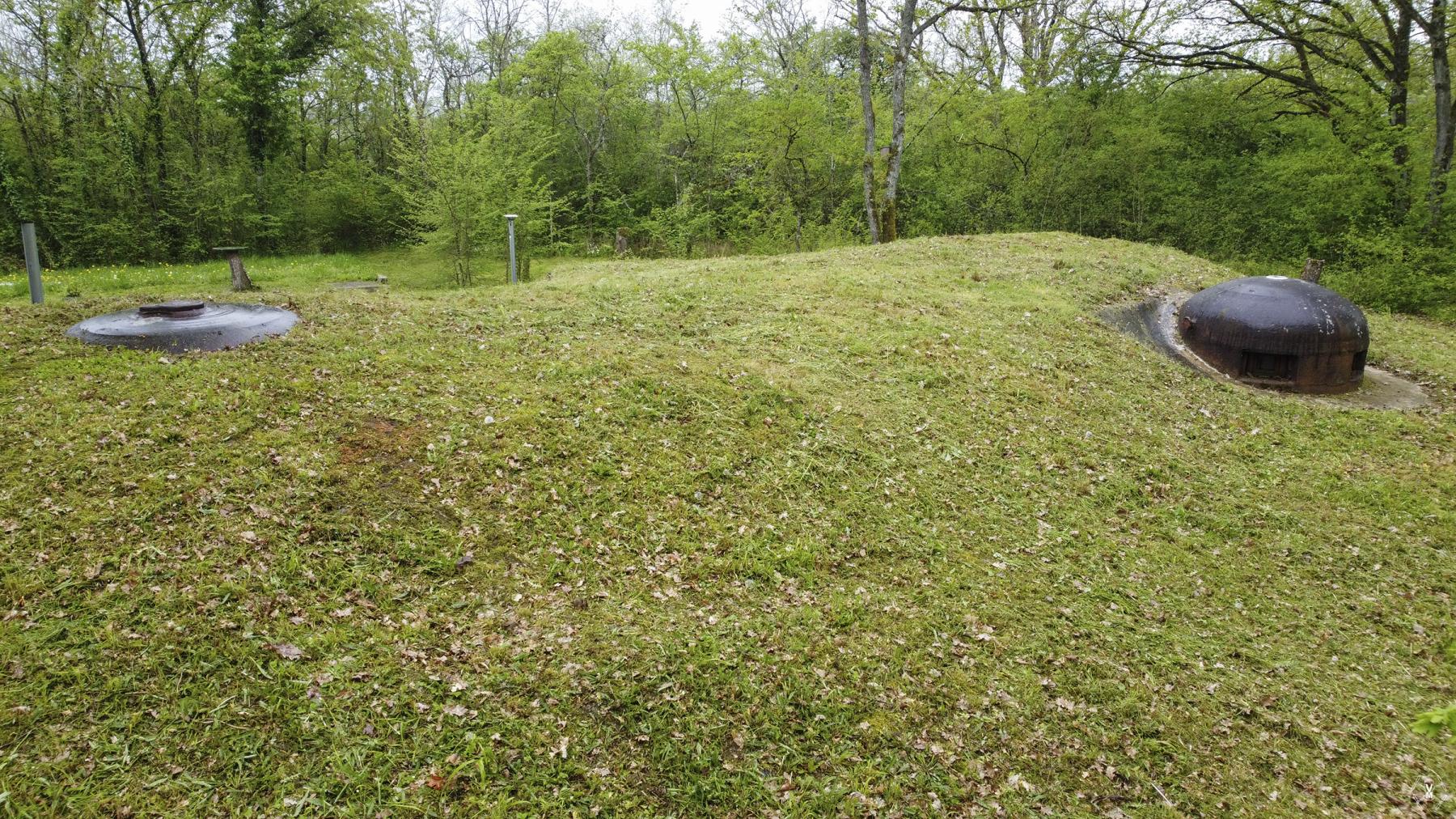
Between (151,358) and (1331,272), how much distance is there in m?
21.3

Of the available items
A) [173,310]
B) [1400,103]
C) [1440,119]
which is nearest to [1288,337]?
[1440,119]

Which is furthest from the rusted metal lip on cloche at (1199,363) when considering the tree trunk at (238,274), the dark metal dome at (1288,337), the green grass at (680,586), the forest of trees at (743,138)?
the tree trunk at (238,274)

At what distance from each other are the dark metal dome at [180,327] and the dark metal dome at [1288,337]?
12.6m

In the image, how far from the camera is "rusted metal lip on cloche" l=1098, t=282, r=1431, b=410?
9.60 meters

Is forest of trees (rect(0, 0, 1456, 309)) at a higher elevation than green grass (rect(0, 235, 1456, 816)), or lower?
higher

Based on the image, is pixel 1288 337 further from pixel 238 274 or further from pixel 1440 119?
pixel 238 274

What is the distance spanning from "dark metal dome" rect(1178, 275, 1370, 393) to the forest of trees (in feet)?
22.8

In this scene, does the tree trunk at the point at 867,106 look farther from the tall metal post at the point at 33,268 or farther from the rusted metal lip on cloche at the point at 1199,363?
the tall metal post at the point at 33,268

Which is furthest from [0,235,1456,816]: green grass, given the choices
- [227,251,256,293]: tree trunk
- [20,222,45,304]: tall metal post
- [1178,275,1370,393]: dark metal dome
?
[227,251,256,293]: tree trunk

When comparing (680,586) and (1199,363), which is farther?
(1199,363)

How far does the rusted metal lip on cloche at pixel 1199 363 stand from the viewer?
31.5 feet

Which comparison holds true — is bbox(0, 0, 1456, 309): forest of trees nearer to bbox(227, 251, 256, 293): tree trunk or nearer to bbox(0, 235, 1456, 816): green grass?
bbox(227, 251, 256, 293): tree trunk

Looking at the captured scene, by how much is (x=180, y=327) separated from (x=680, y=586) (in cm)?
595

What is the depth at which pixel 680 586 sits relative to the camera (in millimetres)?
4977
